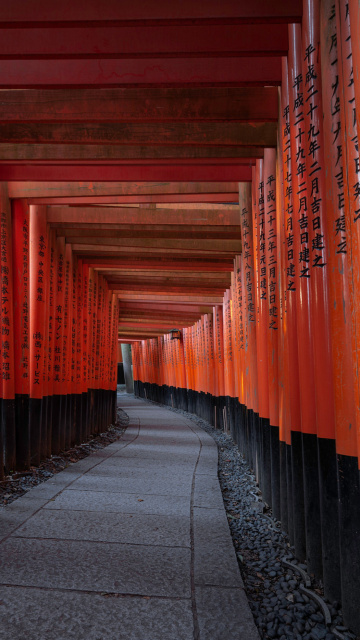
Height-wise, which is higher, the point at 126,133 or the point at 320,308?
the point at 126,133

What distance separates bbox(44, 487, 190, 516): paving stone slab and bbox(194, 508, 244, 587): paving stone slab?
297 millimetres

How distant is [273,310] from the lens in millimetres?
4598

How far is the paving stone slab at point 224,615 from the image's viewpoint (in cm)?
232

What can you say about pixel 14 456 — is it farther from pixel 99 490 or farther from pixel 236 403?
pixel 236 403

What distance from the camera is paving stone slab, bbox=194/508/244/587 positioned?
2943 mm

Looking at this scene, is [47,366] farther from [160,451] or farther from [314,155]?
[314,155]

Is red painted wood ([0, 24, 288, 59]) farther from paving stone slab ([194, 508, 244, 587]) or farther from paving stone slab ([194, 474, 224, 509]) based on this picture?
paving stone slab ([194, 474, 224, 509])

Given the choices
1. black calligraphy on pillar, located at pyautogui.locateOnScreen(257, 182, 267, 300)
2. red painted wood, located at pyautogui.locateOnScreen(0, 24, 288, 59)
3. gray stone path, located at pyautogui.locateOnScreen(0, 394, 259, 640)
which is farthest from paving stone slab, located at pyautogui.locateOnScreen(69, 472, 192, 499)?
red painted wood, located at pyautogui.locateOnScreen(0, 24, 288, 59)

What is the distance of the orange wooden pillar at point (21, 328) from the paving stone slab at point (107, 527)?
7.14 feet

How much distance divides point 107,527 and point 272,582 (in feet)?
4.55

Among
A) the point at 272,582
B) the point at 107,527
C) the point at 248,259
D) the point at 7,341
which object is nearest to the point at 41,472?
the point at 7,341

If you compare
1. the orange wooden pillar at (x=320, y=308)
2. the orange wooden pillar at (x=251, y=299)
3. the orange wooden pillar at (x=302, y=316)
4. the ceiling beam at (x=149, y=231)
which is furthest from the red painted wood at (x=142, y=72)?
the ceiling beam at (x=149, y=231)

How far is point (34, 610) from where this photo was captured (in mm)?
2482

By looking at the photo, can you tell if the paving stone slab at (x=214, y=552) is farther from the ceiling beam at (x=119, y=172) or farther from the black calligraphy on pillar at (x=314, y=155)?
the ceiling beam at (x=119, y=172)
